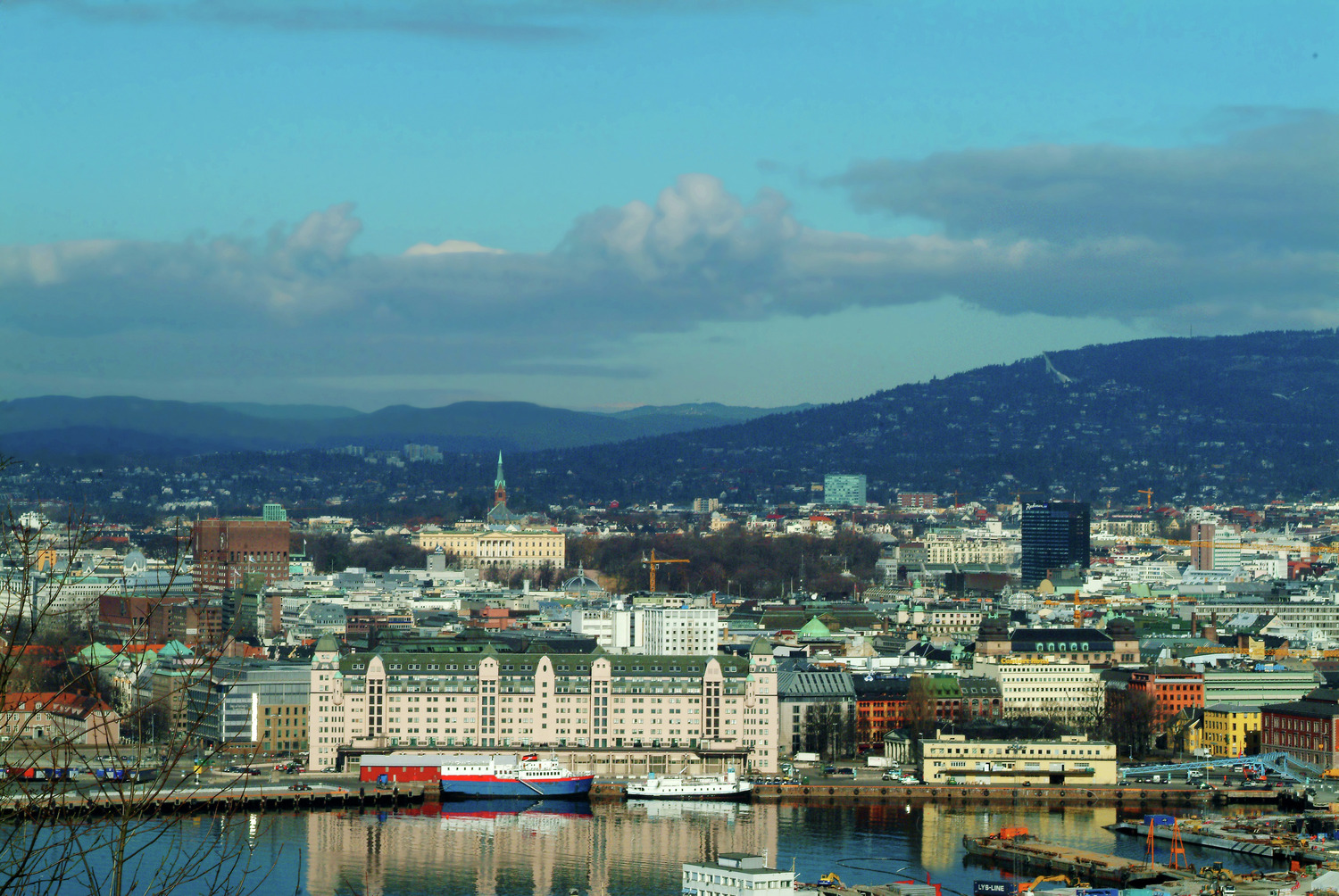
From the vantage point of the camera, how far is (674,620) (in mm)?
57219

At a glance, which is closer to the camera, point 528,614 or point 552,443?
point 528,614

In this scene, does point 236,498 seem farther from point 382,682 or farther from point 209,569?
point 382,682

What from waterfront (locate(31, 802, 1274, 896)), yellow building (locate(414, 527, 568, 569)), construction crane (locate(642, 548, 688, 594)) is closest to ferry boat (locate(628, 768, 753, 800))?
waterfront (locate(31, 802, 1274, 896))

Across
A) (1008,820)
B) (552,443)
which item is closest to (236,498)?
(1008,820)

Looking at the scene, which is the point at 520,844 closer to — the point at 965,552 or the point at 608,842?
the point at 608,842

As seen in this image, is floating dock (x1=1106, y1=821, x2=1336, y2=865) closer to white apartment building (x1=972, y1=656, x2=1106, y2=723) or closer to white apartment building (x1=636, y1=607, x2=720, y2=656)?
white apartment building (x1=972, y1=656, x2=1106, y2=723)

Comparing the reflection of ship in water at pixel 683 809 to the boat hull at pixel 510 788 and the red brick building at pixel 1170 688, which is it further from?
the red brick building at pixel 1170 688

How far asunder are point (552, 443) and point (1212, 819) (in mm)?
162909

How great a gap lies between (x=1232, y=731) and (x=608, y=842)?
1968 cm

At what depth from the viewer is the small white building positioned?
2670 cm

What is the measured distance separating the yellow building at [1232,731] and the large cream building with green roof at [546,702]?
10.3 metres

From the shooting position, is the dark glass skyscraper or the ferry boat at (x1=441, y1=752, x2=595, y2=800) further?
the dark glass skyscraper

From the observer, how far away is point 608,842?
33.5 m

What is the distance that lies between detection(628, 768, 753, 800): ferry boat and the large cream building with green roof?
9.65 ft
